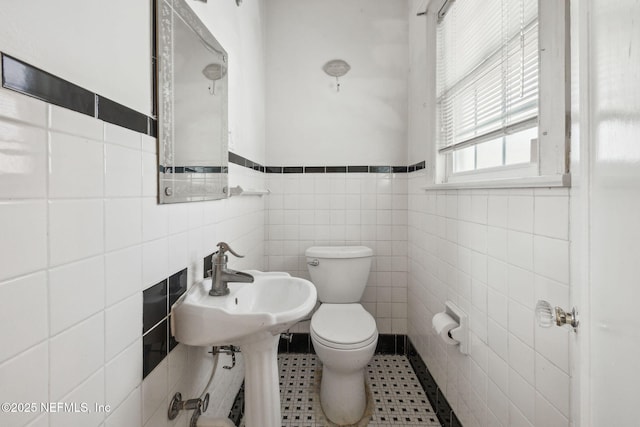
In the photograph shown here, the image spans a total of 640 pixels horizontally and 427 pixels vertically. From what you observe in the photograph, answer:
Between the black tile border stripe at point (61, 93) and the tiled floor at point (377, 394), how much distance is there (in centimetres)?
165

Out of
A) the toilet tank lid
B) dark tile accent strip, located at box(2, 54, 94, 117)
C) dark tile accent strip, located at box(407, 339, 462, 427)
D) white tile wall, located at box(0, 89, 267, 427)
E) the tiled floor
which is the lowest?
the tiled floor

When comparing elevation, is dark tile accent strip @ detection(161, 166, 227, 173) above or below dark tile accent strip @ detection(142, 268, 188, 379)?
above

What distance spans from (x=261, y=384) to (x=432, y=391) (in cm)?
113

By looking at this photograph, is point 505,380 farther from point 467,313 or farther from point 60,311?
point 60,311

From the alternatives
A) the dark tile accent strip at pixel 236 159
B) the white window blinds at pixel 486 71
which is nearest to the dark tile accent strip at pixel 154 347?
the dark tile accent strip at pixel 236 159

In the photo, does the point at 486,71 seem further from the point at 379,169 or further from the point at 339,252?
the point at 339,252

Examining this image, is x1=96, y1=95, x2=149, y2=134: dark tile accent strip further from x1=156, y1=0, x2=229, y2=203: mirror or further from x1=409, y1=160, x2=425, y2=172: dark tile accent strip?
x1=409, y1=160, x2=425, y2=172: dark tile accent strip

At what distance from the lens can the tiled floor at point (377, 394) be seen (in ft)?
5.32

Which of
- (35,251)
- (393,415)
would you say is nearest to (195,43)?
(35,251)

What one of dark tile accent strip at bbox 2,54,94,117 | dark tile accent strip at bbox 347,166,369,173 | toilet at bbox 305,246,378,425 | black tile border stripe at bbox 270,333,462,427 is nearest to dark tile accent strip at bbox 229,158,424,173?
dark tile accent strip at bbox 347,166,369,173

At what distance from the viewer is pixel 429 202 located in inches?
70.7

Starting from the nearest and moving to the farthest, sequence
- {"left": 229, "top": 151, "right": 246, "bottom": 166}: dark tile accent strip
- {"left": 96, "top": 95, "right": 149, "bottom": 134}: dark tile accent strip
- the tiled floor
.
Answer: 1. {"left": 96, "top": 95, "right": 149, "bottom": 134}: dark tile accent strip
2. {"left": 229, "top": 151, "right": 246, "bottom": 166}: dark tile accent strip
3. the tiled floor

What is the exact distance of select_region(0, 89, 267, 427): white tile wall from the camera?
1.53 feet

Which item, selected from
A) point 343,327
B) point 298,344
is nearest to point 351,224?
point 343,327
